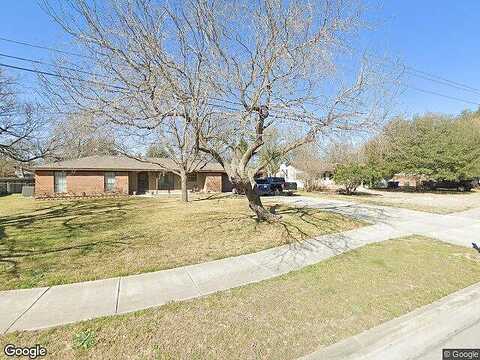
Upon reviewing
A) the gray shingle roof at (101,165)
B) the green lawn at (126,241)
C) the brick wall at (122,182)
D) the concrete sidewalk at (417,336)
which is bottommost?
the concrete sidewalk at (417,336)

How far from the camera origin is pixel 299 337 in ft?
10.9

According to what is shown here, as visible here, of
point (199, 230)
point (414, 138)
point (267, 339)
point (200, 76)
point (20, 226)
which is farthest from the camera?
point (414, 138)

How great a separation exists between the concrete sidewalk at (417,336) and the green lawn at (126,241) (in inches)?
140

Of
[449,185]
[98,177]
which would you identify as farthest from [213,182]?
[449,185]

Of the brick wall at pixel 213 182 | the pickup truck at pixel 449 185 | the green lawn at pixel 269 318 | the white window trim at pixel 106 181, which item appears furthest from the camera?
the pickup truck at pixel 449 185

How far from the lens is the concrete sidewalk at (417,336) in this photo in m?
3.14

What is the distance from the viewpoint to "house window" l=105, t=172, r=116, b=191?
23808 mm

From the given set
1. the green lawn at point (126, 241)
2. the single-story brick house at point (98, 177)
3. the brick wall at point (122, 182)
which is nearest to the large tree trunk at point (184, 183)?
the single-story brick house at point (98, 177)

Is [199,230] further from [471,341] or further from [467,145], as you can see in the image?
[467,145]

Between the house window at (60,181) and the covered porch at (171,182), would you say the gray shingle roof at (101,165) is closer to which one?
the house window at (60,181)

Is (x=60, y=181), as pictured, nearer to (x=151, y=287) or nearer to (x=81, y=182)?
(x=81, y=182)

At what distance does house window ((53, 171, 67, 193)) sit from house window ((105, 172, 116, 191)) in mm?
3030

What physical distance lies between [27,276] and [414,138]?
31536 millimetres

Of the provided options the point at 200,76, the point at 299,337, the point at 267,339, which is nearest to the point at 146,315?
the point at 267,339
